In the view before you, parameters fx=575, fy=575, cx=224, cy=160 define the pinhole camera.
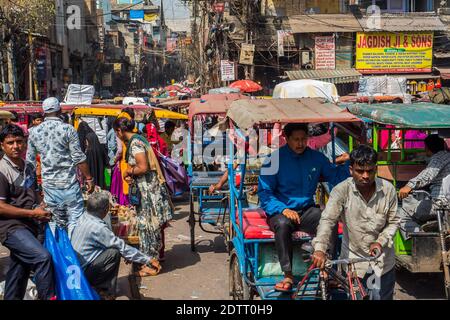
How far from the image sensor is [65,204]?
6.43m

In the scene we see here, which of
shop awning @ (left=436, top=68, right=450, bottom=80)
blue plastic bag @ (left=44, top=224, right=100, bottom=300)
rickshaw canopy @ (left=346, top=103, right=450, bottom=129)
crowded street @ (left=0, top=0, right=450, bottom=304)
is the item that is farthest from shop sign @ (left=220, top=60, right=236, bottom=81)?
blue plastic bag @ (left=44, top=224, right=100, bottom=300)

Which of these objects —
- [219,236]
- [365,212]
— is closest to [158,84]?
[219,236]

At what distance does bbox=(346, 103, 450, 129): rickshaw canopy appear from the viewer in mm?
6203

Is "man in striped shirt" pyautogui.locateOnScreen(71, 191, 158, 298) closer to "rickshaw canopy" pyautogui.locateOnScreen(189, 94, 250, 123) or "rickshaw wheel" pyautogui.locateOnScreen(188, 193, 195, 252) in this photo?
"rickshaw wheel" pyautogui.locateOnScreen(188, 193, 195, 252)

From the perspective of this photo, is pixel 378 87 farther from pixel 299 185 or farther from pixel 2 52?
pixel 2 52

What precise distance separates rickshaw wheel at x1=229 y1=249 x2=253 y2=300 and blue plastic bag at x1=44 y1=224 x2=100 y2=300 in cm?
132

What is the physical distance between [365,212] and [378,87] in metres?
15.0

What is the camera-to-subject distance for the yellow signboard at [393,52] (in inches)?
987

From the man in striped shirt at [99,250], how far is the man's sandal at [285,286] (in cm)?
117

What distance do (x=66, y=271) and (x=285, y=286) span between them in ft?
6.05

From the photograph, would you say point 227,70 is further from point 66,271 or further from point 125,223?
point 66,271

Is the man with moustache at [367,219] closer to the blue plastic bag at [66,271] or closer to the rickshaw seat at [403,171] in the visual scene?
the blue plastic bag at [66,271]

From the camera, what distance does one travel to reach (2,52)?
2681cm

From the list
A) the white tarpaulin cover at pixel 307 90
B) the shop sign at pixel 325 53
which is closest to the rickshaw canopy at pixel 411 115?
the white tarpaulin cover at pixel 307 90
